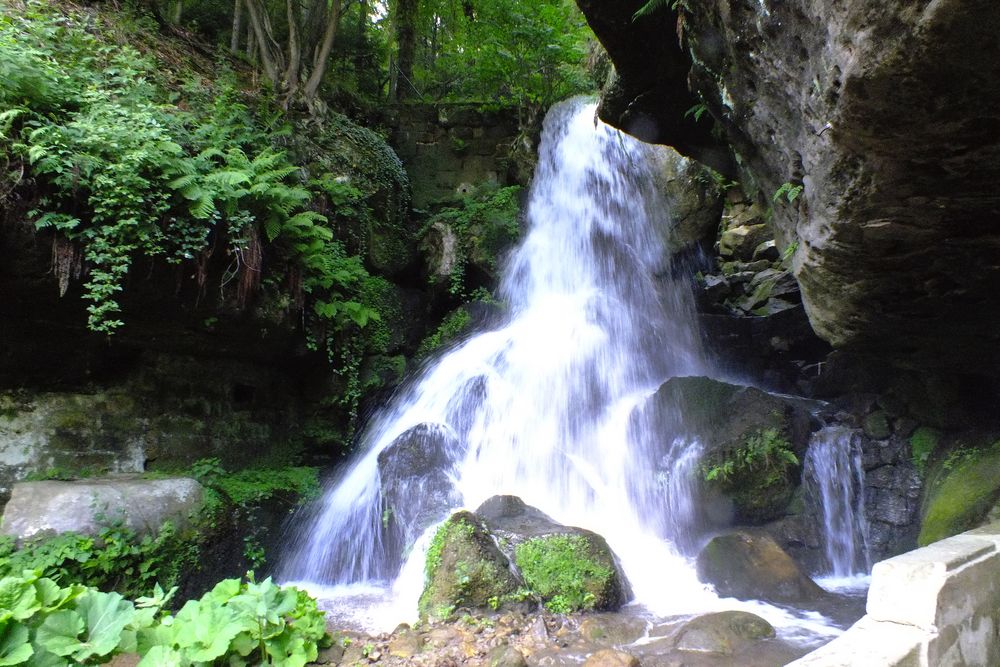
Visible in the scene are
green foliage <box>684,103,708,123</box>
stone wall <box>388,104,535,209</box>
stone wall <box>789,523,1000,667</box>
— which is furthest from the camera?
stone wall <box>388,104,535,209</box>

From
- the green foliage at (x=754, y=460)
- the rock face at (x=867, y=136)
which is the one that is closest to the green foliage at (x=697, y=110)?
the rock face at (x=867, y=136)

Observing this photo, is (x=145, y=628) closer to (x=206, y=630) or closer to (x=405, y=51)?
(x=206, y=630)

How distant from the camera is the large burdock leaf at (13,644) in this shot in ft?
9.22

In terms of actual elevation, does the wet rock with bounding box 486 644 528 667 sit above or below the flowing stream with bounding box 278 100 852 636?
below

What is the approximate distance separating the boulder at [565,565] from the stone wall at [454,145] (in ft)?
31.7

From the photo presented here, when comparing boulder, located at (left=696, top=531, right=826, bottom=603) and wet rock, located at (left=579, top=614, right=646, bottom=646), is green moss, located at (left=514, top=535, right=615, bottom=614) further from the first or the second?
boulder, located at (left=696, top=531, right=826, bottom=603)

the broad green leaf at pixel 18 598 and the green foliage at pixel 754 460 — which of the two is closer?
the broad green leaf at pixel 18 598

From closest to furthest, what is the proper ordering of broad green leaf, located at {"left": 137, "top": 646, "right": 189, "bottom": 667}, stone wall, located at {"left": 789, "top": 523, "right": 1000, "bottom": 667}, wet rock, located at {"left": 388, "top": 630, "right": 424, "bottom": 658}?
1. stone wall, located at {"left": 789, "top": 523, "right": 1000, "bottom": 667}
2. broad green leaf, located at {"left": 137, "top": 646, "right": 189, "bottom": 667}
3. wet rock, located at {"left": 388, "top": 630, "right": 424, "bottom": 658}

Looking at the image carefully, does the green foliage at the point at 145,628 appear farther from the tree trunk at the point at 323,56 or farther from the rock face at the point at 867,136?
the tree trunk at the point at 323,56

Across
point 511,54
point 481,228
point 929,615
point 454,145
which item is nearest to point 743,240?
point 481,228

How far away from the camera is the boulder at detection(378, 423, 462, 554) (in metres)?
7.03

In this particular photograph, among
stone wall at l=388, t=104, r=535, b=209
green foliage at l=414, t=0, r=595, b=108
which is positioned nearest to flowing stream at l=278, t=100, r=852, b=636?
green foliage at l=414, t=0, r=595, b=108

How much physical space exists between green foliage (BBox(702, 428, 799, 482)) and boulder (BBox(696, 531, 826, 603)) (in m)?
0.91

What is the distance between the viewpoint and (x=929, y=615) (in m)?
2.70
